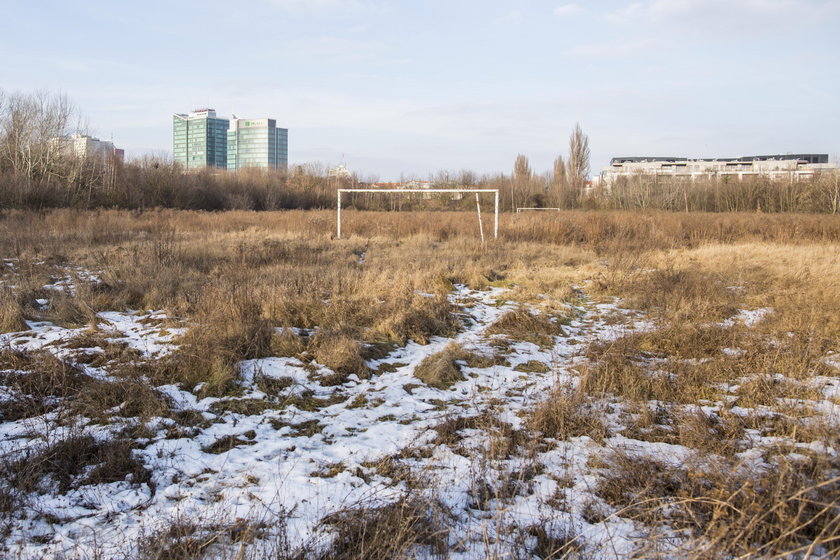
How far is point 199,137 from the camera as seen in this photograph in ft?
346

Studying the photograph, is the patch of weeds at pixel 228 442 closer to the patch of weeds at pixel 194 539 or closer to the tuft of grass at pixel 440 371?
the patch of weeds at pixel 194 539

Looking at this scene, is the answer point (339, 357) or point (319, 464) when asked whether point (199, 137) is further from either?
point (319, 464)

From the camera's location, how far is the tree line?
24.9m

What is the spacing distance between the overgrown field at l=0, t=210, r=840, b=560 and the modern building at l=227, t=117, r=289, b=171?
107093mm

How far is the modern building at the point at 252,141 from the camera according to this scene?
363ft

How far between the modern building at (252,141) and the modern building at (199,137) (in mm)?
3499

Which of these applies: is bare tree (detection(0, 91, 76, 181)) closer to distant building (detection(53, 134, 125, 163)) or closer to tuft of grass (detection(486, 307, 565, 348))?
distant building (detection(53, 134, 125, 163))

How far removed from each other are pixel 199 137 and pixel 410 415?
371 feet

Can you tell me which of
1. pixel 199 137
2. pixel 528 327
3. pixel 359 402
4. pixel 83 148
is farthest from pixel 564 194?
pixel 199 137

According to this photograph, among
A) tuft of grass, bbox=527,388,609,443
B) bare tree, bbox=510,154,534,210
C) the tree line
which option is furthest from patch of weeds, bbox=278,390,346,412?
bare tree, bbox=510,154,534,210

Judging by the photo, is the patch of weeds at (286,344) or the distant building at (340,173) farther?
the distant building at (340,173)

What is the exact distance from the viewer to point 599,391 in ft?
16.3

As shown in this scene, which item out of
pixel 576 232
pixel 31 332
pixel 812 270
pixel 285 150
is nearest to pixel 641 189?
pixel 576 232

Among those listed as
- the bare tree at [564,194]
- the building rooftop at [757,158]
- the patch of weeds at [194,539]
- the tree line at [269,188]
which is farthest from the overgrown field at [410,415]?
the building rooftop at [757,158]
